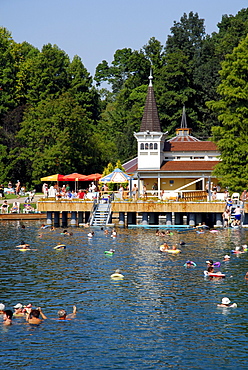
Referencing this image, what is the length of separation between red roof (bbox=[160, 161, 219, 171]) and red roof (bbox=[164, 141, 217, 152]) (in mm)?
1785

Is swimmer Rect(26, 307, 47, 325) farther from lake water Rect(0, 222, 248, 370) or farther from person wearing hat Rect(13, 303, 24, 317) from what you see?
person wearing hat Rect(13, 303, 24, 317)

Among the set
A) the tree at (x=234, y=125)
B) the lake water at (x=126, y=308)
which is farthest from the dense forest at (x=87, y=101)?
the lake water at (x=126, y=308)

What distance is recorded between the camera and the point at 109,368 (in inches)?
887

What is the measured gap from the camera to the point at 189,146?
236 feet

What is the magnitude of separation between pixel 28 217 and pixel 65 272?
1346 inches

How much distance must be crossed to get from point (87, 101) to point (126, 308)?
85379 millimetres

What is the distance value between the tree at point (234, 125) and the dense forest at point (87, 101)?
1008 millimetres

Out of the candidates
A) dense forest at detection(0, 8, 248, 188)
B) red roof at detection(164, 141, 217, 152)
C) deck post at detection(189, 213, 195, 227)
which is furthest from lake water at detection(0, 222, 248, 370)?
dense forest at detection(0, 8, 248, 188)

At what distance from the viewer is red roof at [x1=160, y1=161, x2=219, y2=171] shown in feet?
221

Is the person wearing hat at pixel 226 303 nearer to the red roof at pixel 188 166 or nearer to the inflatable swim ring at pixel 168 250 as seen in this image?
the inflatable swim ring at pixel 168 250

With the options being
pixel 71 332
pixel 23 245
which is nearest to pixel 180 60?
pixel 23 245

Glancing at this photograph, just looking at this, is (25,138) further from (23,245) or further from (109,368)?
(109,368)

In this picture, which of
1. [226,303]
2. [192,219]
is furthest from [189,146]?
[226,303]

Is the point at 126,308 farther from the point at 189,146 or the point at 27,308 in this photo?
the point at 189,146
